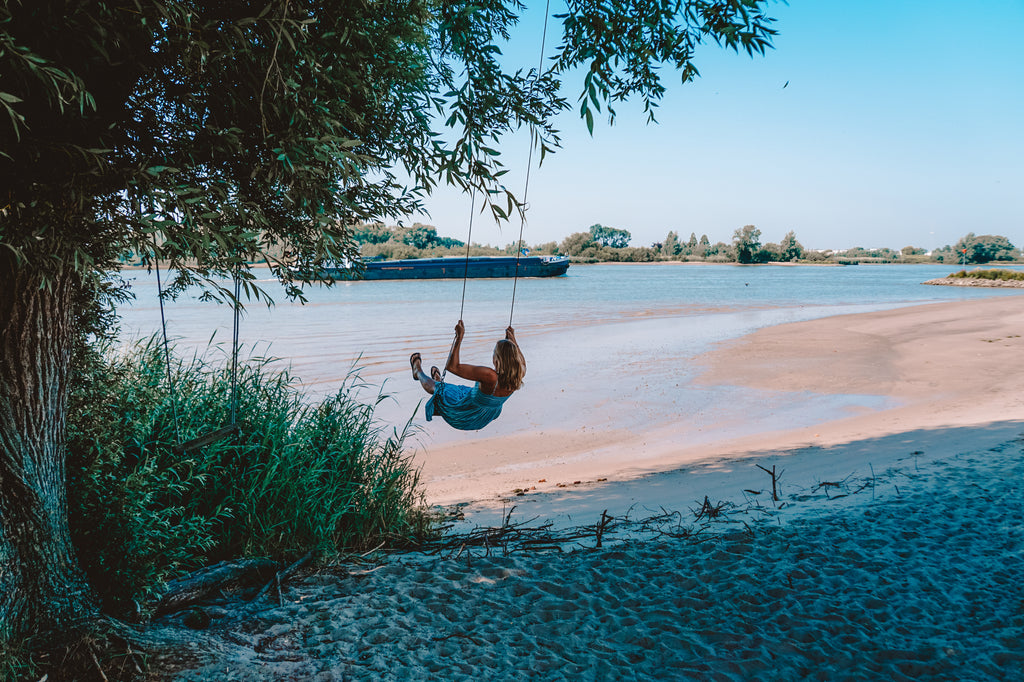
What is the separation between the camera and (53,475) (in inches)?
122

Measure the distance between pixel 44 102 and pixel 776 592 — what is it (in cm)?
425

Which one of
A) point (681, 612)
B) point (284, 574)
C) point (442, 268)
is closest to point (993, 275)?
point (442, 268)

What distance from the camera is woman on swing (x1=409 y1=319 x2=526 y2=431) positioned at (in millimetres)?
4539

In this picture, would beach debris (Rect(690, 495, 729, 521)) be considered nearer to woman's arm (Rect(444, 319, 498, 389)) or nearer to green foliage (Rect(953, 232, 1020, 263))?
woman's arm (Rect(444, 319, 498, 389))

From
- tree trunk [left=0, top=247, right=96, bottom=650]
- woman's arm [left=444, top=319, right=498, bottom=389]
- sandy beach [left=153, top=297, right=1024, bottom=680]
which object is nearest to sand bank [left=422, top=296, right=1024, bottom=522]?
sandy beach [left=153, top=297, right=1024, bottom=680]

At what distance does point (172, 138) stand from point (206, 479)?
7.34ft

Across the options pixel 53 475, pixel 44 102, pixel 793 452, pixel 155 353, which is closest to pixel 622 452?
pixel 793 452

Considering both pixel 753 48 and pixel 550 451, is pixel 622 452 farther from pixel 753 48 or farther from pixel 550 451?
pixel 753 48

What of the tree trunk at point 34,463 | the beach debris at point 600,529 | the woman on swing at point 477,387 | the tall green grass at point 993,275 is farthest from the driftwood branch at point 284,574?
the tall green grass at point 993,275

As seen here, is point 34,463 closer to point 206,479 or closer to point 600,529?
point 206,479

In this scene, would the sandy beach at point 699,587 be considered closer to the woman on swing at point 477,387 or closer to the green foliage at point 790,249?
the woman on swing at point 477,387

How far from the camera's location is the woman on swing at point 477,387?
14.9 ft

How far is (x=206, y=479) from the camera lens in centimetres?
409

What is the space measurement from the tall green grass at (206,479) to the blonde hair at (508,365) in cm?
119
